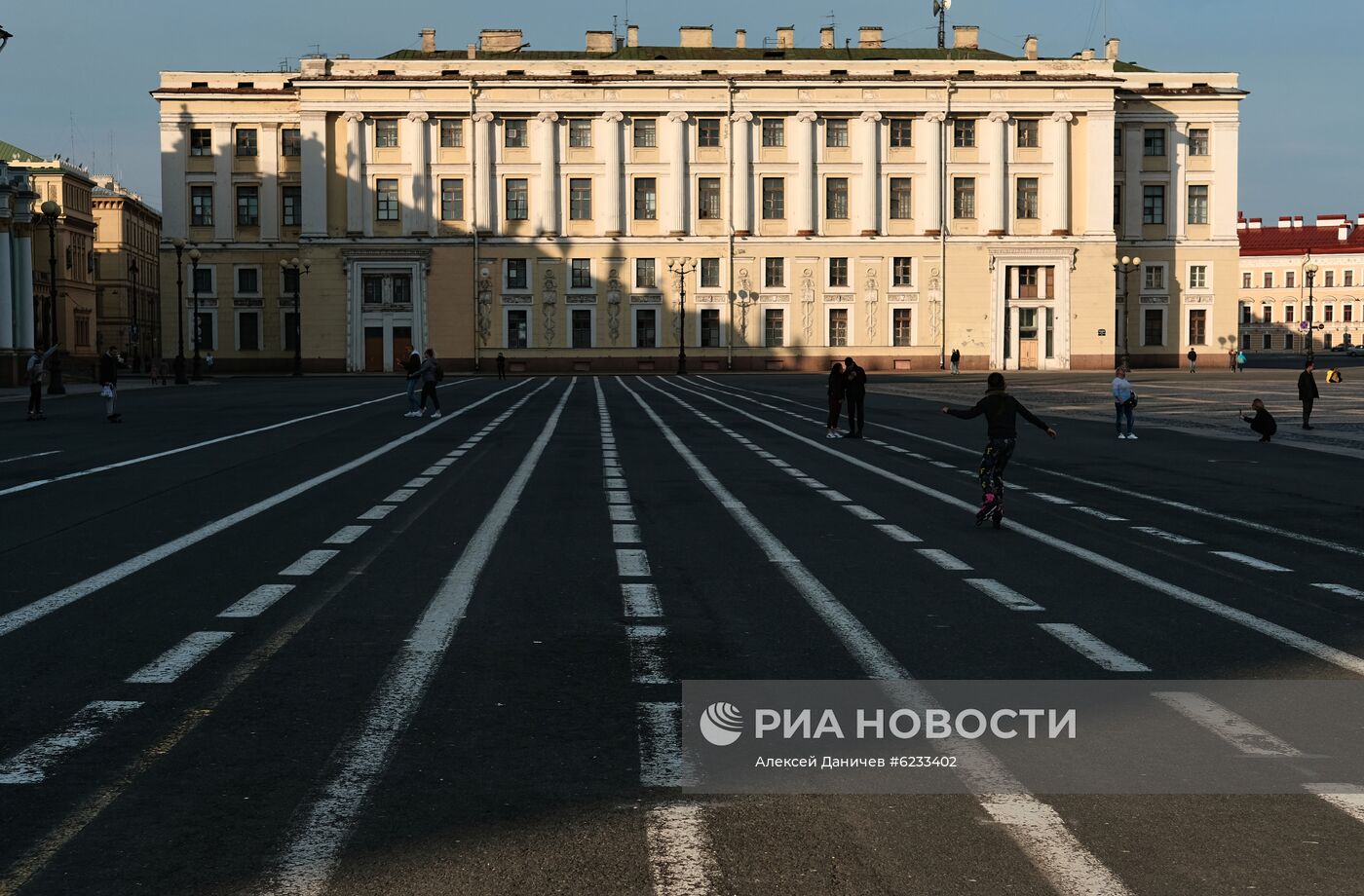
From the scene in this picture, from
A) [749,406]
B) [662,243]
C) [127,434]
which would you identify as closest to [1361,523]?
[127,434]

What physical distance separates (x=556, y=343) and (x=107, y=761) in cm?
8577

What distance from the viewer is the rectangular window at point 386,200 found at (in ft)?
299

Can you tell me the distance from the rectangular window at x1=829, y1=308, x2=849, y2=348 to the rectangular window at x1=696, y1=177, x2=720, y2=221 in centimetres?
915

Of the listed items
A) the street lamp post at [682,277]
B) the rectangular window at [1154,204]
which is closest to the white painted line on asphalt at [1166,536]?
the street lamp post at [682,277]

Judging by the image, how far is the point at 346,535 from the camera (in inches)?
535

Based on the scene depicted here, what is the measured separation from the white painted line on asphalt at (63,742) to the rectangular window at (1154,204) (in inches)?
3828

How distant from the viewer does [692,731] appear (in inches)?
258

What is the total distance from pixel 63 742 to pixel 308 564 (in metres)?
5.33

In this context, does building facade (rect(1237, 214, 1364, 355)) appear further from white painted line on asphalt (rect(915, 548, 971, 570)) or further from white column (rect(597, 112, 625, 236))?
white painted line on asphalt (rect(915, 548, 971, 570))

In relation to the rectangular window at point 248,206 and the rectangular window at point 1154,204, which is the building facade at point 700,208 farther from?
the rectangular window at point 1154,204

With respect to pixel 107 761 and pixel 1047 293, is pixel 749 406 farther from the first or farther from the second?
pixel 1047 293

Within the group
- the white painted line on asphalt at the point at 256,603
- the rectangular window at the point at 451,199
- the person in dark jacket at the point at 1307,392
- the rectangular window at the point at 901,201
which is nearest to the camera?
the white painted line on asphalt at the point at 256,603

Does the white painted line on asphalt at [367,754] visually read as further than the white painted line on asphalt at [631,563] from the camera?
No

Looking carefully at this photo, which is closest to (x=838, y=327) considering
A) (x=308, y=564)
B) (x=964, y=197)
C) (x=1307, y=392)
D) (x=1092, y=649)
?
(x=964, y=197)
